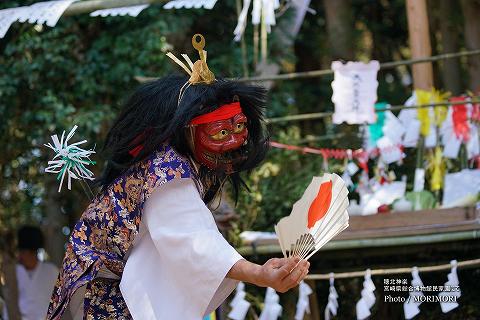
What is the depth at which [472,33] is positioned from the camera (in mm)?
9898

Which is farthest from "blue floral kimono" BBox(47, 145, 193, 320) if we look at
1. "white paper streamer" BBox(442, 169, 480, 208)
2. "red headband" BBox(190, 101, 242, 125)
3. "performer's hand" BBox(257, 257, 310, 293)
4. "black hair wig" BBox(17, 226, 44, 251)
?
"black hair wig" BBox(17, 226, 44, 251)

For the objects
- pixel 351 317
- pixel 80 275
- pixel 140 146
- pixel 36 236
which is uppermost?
pixel 140 146

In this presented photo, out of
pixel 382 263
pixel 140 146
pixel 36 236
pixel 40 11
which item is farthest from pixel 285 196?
pixel 140 146

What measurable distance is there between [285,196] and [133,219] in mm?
4266

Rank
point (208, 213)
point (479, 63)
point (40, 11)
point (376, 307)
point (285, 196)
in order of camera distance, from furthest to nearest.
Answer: point (479, 63) → point (285, 196) → point (376, 307) → point (40, 11) → point (208, 213)

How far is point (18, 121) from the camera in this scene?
829 cm

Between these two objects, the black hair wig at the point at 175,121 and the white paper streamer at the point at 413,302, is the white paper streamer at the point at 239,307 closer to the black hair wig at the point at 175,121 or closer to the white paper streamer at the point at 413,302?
the white paper streamer at the point at 413,302

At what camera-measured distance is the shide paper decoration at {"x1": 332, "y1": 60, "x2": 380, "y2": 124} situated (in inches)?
291

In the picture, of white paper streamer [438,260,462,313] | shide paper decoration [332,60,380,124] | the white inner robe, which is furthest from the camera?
the white inner robe

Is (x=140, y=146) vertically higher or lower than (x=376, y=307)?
higher

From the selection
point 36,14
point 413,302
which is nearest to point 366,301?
point 413,302

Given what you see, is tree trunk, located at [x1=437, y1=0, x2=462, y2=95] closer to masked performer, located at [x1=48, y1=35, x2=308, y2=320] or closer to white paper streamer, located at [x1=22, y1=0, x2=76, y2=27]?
white paper streamer, located at [x1=22, y1=0, x2=76, y2=27]

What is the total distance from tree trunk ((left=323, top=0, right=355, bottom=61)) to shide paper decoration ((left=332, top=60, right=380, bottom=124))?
3206 millimetres

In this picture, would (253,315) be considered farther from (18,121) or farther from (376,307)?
(18,121)
